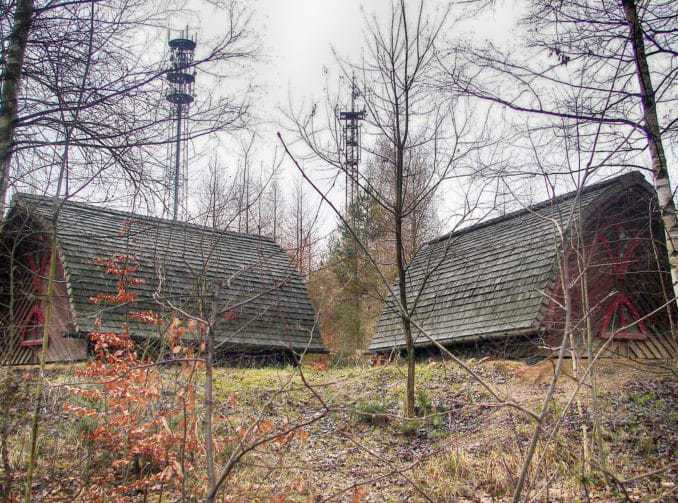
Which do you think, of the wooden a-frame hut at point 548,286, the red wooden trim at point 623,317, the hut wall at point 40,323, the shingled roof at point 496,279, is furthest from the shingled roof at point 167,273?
the red wooden trim at point 623,317

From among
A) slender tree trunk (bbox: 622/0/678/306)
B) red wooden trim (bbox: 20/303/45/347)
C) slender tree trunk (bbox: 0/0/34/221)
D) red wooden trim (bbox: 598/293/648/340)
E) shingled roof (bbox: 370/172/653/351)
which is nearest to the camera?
slender tree trunk (bbox: 0/0/34/221)

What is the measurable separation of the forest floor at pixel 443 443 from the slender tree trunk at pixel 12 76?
2.63 metres

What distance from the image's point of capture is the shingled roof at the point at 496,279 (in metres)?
11.2

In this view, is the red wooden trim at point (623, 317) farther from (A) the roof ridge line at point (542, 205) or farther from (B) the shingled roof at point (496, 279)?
(A) the roof ridge line at point (542, 205)

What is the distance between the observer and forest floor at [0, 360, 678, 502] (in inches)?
218

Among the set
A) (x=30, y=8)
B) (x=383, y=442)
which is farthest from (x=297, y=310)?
(x=30, y=8)

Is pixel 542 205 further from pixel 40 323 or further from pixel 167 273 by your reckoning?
pixel 40 323

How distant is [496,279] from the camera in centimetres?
1250

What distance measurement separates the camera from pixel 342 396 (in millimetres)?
9586

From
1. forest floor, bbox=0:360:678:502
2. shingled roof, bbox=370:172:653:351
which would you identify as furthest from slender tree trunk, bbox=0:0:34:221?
shingled roof, bbox=370:172:653:351

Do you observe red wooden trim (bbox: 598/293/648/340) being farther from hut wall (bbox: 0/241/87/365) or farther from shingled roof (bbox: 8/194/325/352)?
hut wall (bbox: 0/241/87/365)

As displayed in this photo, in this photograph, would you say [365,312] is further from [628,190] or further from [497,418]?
[497,418]

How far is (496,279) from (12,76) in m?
9.65

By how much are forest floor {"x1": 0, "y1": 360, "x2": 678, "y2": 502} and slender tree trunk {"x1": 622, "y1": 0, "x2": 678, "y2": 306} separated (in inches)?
52.2
